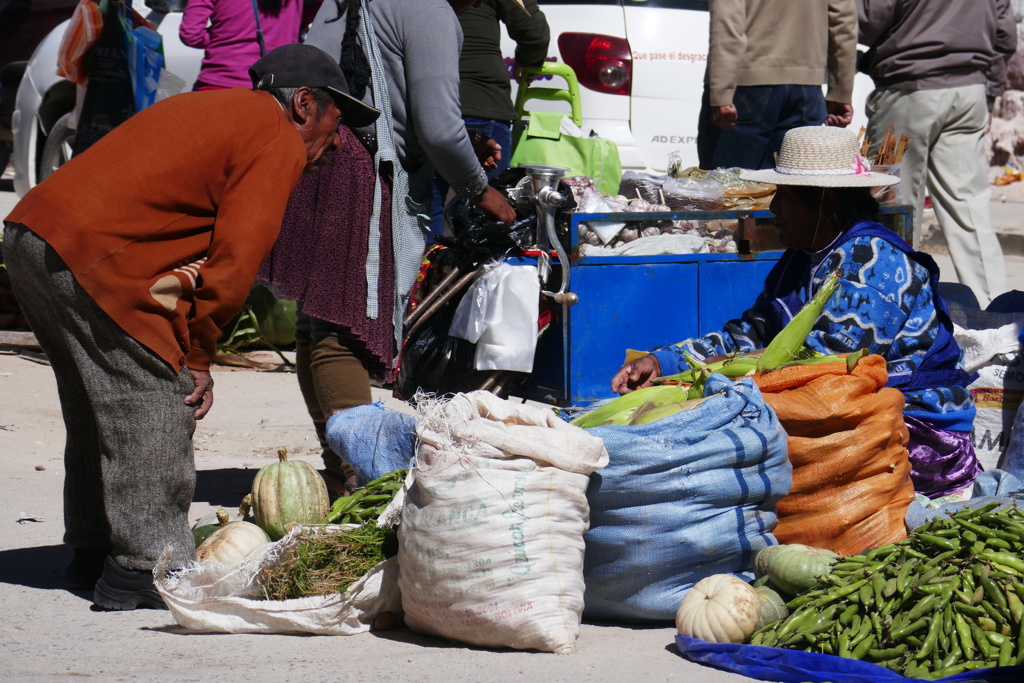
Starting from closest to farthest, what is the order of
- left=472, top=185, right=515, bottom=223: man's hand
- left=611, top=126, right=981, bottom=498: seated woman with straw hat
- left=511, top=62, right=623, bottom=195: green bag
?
1. left=611, top=126, right=981, bottom=498: seated woman with straw hat
2. left=472, top=185, right=515, bottom=223: man's hand
3. left=511, top=62, right=623, bottom=195: green bag

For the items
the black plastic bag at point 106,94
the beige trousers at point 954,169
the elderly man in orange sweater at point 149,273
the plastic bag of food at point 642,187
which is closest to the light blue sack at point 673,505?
the elderly man in orange sweater at point 149,273

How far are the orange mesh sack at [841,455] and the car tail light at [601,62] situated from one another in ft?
12.8

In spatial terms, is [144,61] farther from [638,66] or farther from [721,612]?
[721,612]

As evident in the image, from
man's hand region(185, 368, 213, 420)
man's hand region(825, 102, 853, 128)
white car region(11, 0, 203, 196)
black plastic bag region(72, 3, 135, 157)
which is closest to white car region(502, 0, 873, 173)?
man's hand region(825, 102, 853, 128)

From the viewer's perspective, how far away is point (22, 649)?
2959 mm

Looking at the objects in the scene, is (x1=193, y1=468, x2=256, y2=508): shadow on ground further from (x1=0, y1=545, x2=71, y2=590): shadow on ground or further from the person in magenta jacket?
the person in magenta jacket

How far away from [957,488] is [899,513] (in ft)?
1.67

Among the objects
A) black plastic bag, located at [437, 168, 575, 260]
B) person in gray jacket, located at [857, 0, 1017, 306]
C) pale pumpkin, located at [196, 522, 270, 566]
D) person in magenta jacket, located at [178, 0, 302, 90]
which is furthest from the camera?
person in magenta jacket, located at [178, 0, 302, 90]

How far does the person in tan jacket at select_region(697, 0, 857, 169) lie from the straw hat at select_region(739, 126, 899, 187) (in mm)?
1874

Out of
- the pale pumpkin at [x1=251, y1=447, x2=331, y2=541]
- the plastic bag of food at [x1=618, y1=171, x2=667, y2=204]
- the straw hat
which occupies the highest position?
the straw hat

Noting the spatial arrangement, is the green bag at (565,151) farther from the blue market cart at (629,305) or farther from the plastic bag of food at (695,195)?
the blue market cart at (629,305)

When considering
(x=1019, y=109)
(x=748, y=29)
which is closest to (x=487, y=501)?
(x=748, y=29)

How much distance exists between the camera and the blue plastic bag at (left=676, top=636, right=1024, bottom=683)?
2588mm

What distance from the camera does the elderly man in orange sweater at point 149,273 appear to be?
3119 mm
